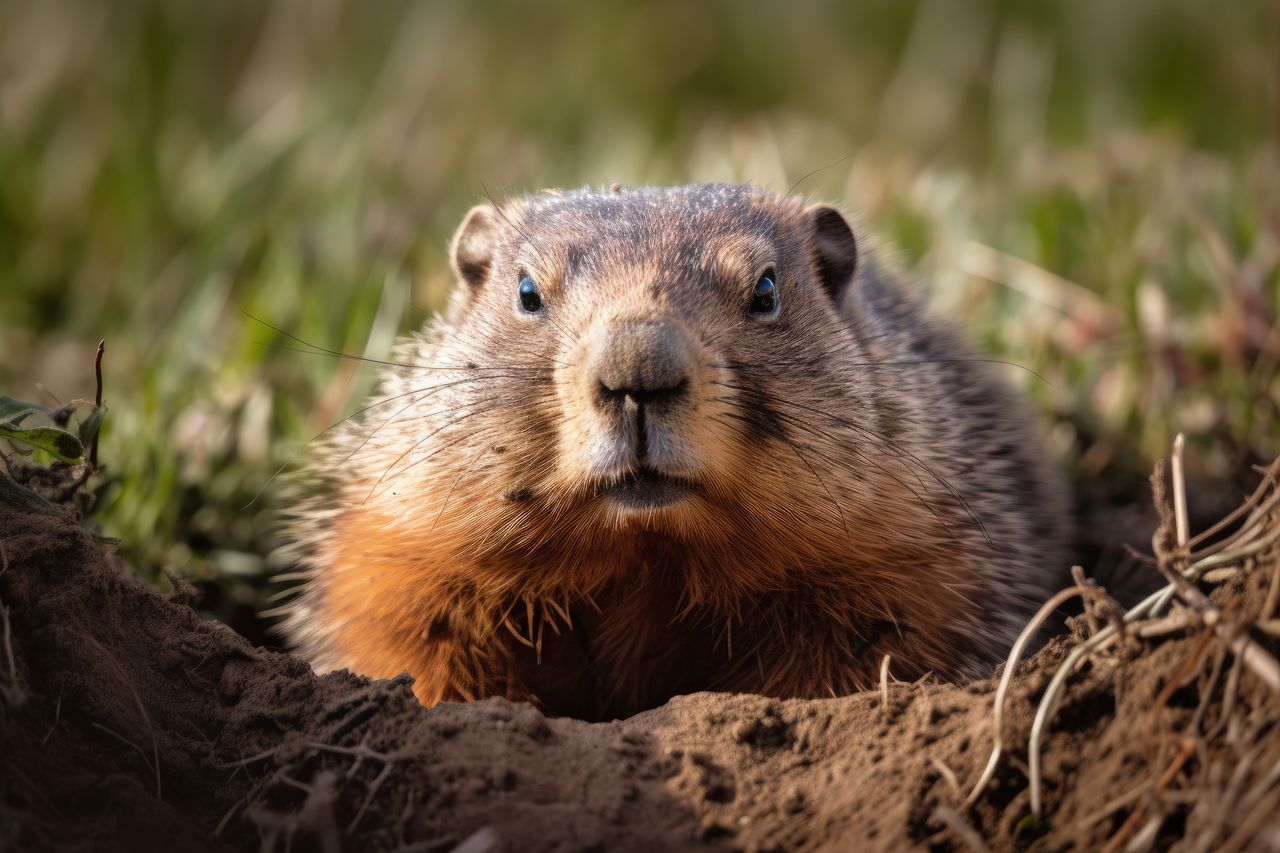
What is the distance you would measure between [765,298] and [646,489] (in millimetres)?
810

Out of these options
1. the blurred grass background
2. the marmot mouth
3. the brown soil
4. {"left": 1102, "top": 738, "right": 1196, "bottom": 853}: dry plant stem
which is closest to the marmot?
the marmot mouth

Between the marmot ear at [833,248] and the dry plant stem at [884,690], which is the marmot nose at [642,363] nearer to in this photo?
the dry plant stem at [884,690]

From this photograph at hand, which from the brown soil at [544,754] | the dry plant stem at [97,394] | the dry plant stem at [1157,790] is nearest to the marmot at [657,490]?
the brown soil at [544,754]

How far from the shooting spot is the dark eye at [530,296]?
375 cm

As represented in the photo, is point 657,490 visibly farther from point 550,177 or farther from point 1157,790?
point 550,177

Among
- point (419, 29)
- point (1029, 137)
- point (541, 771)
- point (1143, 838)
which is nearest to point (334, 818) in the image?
point (541, 771)

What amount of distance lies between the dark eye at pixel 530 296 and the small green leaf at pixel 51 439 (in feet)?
4.14

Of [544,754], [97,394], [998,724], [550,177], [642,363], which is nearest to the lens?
[998,724]

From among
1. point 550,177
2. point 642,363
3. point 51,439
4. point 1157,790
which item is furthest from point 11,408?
point 550,177

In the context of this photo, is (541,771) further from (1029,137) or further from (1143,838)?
(1029,137)

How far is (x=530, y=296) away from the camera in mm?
3773

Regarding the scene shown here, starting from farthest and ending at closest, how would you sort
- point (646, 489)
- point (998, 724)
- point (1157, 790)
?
point (646, 489), point (998, 724), point (1157, 790)

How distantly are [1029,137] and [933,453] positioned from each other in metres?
4.53

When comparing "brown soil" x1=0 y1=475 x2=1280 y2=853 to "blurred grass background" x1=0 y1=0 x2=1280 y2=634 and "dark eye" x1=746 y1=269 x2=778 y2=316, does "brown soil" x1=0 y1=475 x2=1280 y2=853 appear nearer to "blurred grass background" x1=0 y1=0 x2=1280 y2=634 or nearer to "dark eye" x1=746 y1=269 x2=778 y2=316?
"dark eye" x1=746 y1=269 x2=778 y2=316
